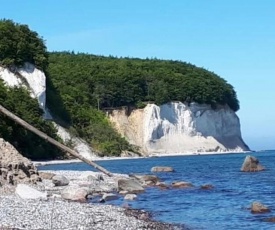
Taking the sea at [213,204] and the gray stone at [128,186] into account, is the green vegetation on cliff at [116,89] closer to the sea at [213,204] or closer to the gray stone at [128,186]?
the sea at [213,204]

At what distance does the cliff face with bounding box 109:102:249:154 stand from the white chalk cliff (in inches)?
1195

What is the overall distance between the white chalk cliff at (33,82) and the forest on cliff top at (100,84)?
51.1 inches

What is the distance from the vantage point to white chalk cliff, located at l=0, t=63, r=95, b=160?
9525cm

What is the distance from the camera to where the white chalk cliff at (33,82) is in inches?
→ 3750

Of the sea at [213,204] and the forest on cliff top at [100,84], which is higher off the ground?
the forest on cliff top at [100,84]

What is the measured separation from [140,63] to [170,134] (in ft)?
79.1

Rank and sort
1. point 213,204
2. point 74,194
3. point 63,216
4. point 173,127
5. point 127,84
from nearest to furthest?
point 63,216
point 74,194
point 213,204
point 173,127
point 127,84

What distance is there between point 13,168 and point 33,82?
6645 cm

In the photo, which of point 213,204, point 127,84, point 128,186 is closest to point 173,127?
point 127,84

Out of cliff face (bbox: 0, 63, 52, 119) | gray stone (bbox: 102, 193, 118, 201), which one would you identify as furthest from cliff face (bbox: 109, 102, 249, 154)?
gray stone (bbox: 102, 193, 118, 201)

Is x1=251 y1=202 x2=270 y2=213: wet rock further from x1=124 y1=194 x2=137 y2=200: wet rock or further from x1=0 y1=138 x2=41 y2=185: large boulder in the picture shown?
x1=0 y1=138 x2=41 y2=185: large boulder

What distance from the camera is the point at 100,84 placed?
13138 centimetres

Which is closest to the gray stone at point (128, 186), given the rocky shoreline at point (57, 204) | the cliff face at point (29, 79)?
the rocky shoreline at point (57, 204)

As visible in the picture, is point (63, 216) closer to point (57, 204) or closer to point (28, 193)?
point (57, 204)
